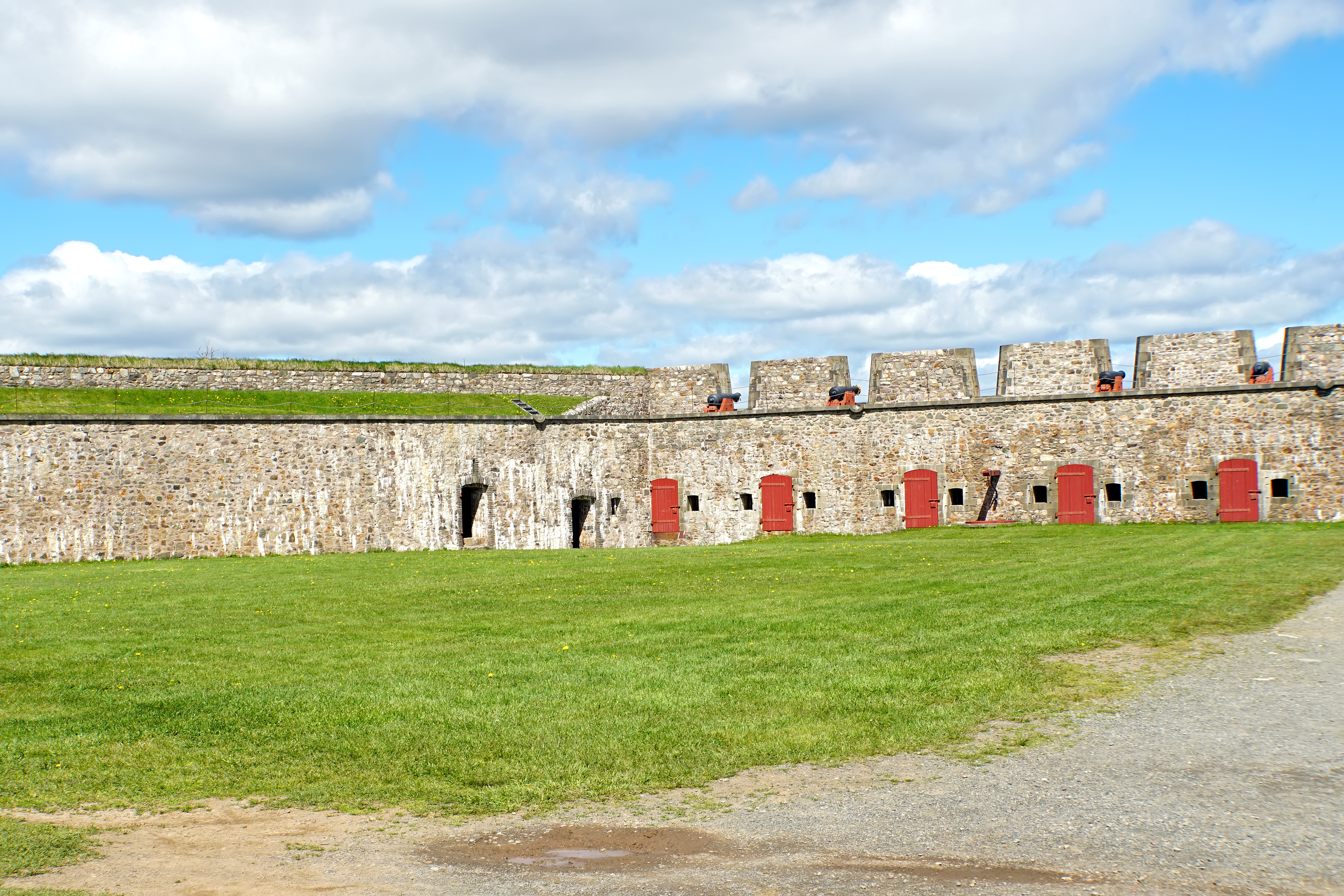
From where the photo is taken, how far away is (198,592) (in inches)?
688

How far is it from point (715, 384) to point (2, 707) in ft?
80.5

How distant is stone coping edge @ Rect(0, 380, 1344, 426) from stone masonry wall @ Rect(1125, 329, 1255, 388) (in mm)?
438

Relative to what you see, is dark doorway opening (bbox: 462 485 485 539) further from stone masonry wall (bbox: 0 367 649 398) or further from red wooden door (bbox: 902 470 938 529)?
red wooden door (bbox: 902 470 938 529)

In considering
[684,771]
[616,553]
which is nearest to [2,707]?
[684,771]

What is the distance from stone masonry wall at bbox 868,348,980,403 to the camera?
29.8 m

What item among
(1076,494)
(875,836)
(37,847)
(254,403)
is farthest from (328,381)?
(875,836)

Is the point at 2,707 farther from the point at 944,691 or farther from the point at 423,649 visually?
the point at 944,691

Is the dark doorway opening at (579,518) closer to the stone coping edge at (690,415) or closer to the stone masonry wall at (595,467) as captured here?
the stone masonry wall at (595,467)

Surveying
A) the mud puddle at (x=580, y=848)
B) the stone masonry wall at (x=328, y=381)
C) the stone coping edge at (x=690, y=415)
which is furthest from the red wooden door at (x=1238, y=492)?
the mud puddle at (x=580, y=848)

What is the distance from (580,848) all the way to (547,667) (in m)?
4.70

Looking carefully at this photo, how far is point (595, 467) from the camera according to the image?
31547 mm

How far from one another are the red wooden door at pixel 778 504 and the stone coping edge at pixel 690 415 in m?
1.85

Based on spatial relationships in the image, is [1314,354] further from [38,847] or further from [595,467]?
[38,847]

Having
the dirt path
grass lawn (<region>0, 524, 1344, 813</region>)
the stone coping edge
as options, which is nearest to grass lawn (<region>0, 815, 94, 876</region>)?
the dirt path
